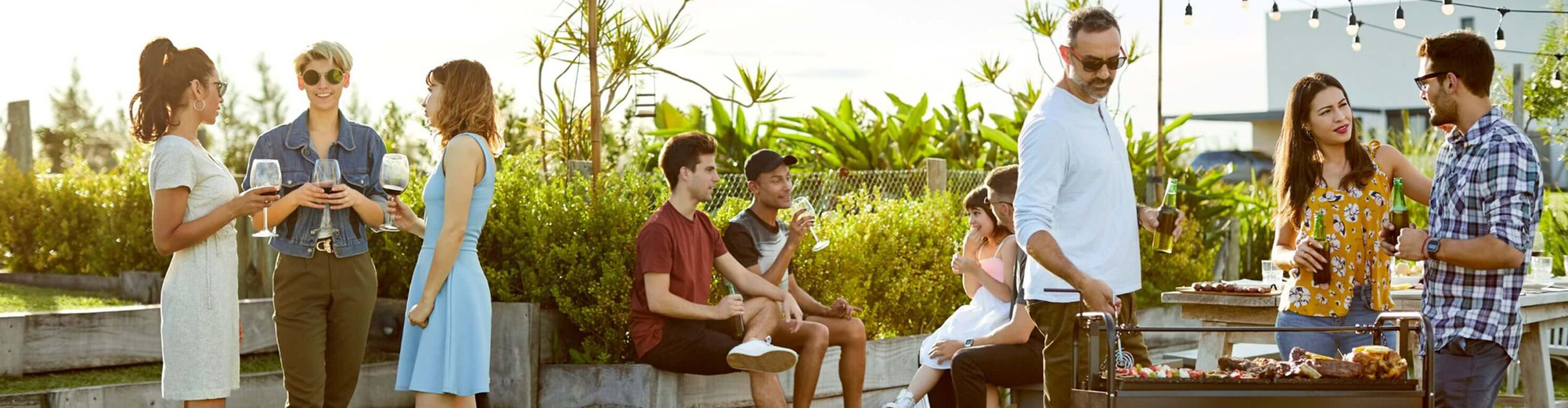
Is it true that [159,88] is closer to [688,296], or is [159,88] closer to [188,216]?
[188,216]

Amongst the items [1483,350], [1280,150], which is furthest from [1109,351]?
[1280,150]

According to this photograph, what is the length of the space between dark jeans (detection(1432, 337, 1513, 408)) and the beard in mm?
1162

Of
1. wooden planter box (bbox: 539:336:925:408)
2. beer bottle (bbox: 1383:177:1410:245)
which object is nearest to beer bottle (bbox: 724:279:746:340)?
wooden planter box (bbox: 539:336:925:408)

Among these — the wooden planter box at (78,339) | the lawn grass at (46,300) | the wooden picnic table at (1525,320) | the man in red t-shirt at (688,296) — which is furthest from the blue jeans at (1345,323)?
the lawn grass at (46,300)

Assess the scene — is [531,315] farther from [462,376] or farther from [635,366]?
[462,376]

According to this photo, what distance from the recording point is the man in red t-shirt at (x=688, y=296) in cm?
564

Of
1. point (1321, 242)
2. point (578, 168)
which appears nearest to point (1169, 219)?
point (1321, 242)

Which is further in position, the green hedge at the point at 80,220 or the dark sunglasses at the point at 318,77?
the green hedge at the point at 80,220

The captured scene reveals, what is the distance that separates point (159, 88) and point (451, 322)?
1.02 m

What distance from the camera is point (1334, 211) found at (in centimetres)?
444

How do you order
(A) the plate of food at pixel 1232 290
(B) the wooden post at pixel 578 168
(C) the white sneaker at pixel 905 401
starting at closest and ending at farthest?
(C) the white sneaker at pixel 905 401, (A) the plate of food at pixel 1232 290, (B) the wooden post at pixel 578 168

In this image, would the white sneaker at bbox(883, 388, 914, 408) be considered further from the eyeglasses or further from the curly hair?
the eyeglasses

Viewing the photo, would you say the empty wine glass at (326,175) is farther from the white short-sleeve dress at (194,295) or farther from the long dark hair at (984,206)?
the long dark hair at (984,206)

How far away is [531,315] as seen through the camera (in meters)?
6.23
